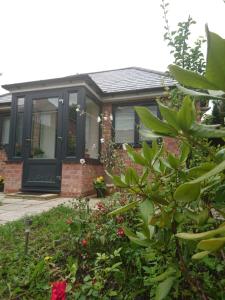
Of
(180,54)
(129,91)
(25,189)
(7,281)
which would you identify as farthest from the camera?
(129,91)

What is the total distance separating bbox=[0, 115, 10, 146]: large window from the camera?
11.0 m

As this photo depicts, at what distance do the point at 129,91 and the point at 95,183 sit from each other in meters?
3.19

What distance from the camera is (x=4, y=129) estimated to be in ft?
36.6

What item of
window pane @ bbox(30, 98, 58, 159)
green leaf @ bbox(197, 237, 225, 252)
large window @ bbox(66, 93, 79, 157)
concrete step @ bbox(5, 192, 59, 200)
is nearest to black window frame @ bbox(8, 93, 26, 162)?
window pane @ bbox(30, 98, 58, 159)

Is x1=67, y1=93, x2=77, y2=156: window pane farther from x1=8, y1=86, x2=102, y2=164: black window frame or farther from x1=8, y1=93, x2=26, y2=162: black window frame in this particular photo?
x1=8, y1=93, x2=26, y2=162: black window frame

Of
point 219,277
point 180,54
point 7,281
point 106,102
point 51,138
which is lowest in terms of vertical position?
point 7,281

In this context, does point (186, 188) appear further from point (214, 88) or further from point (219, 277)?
point (219, 277)

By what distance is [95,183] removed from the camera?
7324 millimetres

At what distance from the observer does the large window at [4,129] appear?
36.1 ft

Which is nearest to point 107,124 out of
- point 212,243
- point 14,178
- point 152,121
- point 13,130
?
point 13,130

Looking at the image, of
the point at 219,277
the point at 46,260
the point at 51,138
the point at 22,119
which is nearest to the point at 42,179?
the point at 51,138

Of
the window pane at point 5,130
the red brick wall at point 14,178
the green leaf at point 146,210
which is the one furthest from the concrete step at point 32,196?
the green leaf at point 146,210

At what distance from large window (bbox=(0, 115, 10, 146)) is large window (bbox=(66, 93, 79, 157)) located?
4.42 meters

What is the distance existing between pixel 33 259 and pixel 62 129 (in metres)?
5.46
